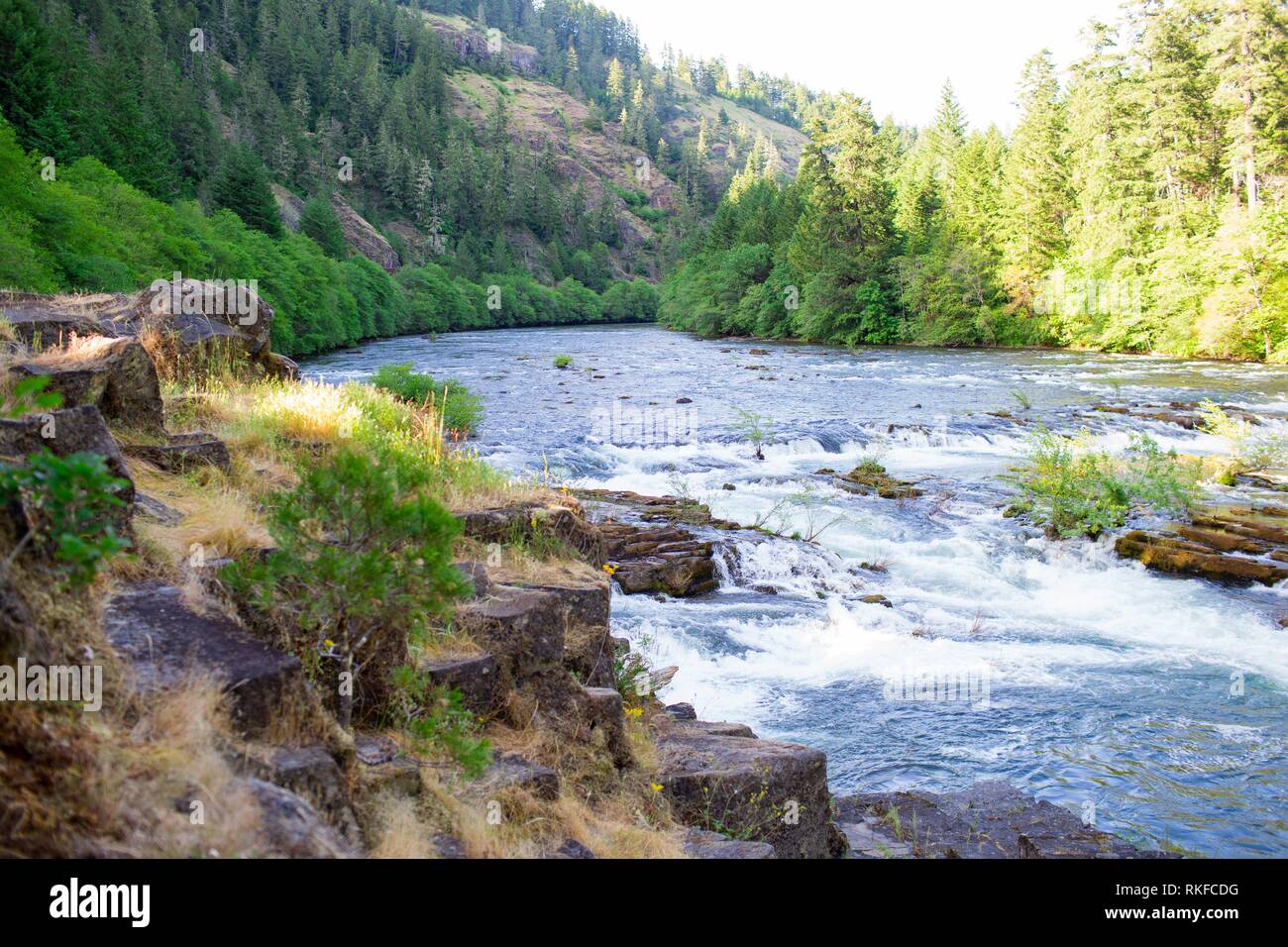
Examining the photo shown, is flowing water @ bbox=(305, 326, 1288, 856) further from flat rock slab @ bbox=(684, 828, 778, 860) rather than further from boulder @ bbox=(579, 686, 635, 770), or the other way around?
flat rock slab @ bbox=(684, 828, 778, 860)

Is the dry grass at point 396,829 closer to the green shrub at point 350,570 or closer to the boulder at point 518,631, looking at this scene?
the green shrub at point 350,570

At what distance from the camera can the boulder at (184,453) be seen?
22.4 ft

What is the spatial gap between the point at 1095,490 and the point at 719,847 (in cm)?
1323

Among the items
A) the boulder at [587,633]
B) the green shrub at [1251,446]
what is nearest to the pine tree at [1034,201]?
the green shrub at [1251,446]

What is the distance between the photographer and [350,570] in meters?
4.34

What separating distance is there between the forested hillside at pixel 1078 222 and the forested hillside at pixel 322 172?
30795 mm

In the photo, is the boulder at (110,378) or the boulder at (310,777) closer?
the boulder at (310,777)

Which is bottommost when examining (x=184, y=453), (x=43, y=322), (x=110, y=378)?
(x=184, y=453)

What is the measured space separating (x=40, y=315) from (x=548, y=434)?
16.5 metres

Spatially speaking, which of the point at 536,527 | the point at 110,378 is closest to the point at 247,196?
the point at 110,378

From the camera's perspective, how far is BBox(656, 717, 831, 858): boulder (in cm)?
592

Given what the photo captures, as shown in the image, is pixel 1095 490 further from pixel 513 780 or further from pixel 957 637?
pixel 513 780

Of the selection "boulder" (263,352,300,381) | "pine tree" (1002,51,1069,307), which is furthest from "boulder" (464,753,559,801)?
"pine tree" (1002,51,1069,307)
